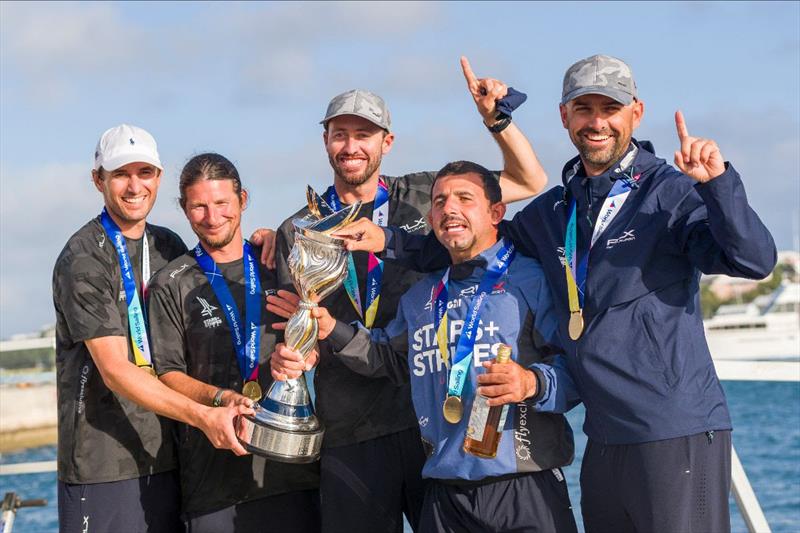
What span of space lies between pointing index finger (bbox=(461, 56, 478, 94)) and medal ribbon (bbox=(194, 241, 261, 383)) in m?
1.12

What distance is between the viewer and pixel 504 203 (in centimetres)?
388

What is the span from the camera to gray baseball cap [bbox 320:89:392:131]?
162 inches

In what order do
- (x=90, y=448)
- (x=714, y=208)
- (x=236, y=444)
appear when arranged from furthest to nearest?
(x=90, y=448)
(x=236, y=444)
(x=714, y=208)

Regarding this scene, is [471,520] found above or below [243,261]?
below

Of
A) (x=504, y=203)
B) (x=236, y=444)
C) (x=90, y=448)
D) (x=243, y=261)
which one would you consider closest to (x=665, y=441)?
(x=504, y=203)

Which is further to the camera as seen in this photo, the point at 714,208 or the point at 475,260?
the point at 475,260

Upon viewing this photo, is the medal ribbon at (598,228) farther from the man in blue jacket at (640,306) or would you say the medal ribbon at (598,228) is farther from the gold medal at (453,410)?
the gold medal at (453,410)

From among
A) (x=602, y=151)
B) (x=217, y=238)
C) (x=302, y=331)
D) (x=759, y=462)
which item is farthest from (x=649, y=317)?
(x=759, y=462)

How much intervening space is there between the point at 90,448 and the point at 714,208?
2415 mm

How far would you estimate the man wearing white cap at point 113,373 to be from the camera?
3998 mm

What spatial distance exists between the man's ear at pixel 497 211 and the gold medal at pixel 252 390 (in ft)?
3.56

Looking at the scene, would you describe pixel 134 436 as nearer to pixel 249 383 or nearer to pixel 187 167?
pixel 249 383

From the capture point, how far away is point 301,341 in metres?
3.72

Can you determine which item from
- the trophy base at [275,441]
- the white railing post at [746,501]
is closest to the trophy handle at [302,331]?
the trophy base at [275,441]
